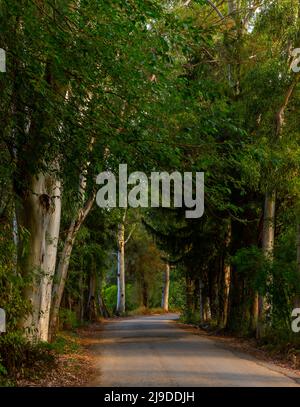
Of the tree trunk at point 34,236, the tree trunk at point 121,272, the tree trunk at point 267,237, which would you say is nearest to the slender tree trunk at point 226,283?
the tree trunk at point 267,237

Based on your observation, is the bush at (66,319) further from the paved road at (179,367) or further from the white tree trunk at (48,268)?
the white tree trunk at (48,268)

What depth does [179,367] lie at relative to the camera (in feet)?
47.8

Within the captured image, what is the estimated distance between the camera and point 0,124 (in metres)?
9.66

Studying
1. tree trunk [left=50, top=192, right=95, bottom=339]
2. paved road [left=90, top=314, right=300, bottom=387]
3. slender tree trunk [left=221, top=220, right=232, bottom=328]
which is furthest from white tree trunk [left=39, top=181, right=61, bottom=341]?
slender tree trunk [left=221, top=220, right=232, bottom=328]

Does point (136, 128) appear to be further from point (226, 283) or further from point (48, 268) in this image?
point (226, 283)

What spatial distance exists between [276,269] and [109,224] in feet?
59.5

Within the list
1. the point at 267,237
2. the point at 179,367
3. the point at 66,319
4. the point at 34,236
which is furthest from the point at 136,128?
the point at 66,319

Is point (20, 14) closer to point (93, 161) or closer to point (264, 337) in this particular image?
point (93, 161)

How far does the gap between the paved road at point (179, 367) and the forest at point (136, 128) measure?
1.85 m

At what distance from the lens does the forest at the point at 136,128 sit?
9320 mm

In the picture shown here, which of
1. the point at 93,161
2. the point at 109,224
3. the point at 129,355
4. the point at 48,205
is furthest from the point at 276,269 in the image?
the point at 109,224

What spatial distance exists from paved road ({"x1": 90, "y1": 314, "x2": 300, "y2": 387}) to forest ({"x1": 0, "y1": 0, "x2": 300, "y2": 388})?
6.06 feet

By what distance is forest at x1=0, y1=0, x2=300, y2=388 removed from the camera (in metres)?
9.32

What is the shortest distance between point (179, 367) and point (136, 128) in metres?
6.62
